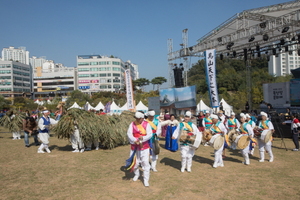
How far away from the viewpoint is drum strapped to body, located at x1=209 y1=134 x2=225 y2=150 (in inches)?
298

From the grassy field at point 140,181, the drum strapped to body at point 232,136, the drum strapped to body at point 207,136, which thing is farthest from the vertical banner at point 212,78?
the drum strapped to body at point 207,136

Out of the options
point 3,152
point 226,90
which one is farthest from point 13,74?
point 3,152

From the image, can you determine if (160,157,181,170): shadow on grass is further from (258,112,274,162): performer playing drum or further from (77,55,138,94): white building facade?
(77,55,138,94): white building facade

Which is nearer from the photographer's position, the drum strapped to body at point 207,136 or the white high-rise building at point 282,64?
the drum strapped to body at point 207,136

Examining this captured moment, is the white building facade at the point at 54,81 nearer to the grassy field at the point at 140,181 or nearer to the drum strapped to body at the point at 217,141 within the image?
the grassy field at the point at 140,181

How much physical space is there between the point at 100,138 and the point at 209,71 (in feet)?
23.0

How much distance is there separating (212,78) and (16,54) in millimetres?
173597

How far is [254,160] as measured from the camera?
28.3 ft

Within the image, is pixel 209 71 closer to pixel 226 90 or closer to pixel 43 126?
pixel 43 126

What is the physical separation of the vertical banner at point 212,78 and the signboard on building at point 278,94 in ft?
35.6

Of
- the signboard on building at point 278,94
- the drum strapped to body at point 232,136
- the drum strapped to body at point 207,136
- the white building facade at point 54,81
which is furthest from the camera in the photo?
the white building facade at point 54,81

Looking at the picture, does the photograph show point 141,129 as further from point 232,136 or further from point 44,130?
point 44,130

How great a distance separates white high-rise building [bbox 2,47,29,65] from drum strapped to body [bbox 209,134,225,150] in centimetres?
17371

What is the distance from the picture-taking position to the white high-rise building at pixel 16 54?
15785 centimetres
